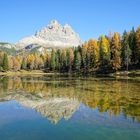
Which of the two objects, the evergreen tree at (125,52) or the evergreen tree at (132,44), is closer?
the evergreen tree at (125,52)

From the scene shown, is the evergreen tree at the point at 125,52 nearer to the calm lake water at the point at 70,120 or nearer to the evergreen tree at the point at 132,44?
the evergreen tree at the point at 132,44

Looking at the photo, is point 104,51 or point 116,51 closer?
point 116,51

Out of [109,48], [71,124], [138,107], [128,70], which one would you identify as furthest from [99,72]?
[71,124]

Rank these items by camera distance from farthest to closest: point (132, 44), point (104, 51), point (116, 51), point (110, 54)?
1. point (104, 51)
2. point (110, 54)
3. point (116, 51)
4. point (132, 44)

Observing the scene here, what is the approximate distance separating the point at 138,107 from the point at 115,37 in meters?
85.8

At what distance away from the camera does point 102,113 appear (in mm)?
25859

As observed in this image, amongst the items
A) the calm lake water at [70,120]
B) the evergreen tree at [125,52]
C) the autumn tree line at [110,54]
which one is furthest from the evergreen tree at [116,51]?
the calm lake water at [70,120]

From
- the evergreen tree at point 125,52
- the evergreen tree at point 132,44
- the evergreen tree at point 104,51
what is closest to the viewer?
the evergreen tree at point 125,52

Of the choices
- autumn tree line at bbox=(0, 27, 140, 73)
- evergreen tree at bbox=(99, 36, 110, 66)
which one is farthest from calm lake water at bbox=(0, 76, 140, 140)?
evergreen tree at bbox=(99, 36, 110, 66)

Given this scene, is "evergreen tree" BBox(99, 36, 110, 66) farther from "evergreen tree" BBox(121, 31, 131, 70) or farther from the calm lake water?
the calm lake water

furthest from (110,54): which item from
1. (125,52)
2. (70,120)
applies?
(70,120)

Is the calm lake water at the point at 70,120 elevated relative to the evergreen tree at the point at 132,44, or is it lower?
lower

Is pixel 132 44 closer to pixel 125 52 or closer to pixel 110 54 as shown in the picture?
pixel 125 52

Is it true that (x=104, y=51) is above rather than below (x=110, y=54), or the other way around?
above
